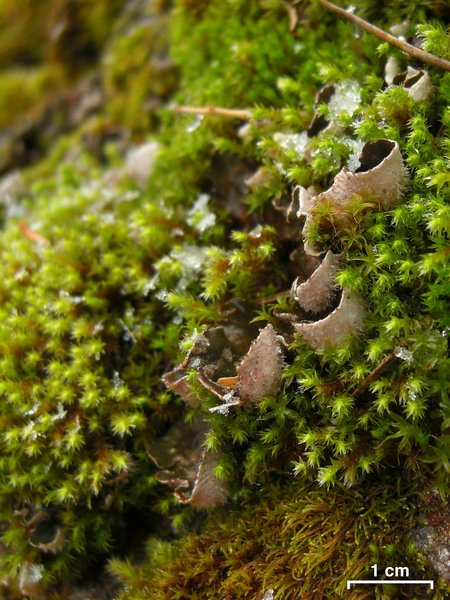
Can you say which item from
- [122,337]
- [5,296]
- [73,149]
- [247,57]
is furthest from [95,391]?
[73,149]

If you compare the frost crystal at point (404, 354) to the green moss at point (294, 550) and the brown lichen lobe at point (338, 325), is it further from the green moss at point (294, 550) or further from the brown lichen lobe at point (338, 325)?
the green moss at point (294, 550)

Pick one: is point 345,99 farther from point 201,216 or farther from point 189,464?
point 189,464

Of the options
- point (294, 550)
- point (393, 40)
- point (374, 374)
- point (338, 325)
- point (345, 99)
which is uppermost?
point (393, 40)

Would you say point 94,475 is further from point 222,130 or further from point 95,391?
point 222,130

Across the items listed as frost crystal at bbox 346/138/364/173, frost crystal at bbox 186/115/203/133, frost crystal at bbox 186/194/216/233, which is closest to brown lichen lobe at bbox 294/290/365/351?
frost crystal at bbox 346/138/364/173

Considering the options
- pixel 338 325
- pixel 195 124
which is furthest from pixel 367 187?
pixel 195 124

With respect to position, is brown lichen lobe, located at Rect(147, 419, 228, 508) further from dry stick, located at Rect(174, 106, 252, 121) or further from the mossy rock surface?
dry stick, located at Rect(174, 106, 252, 121)

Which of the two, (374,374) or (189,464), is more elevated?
(374,374)
